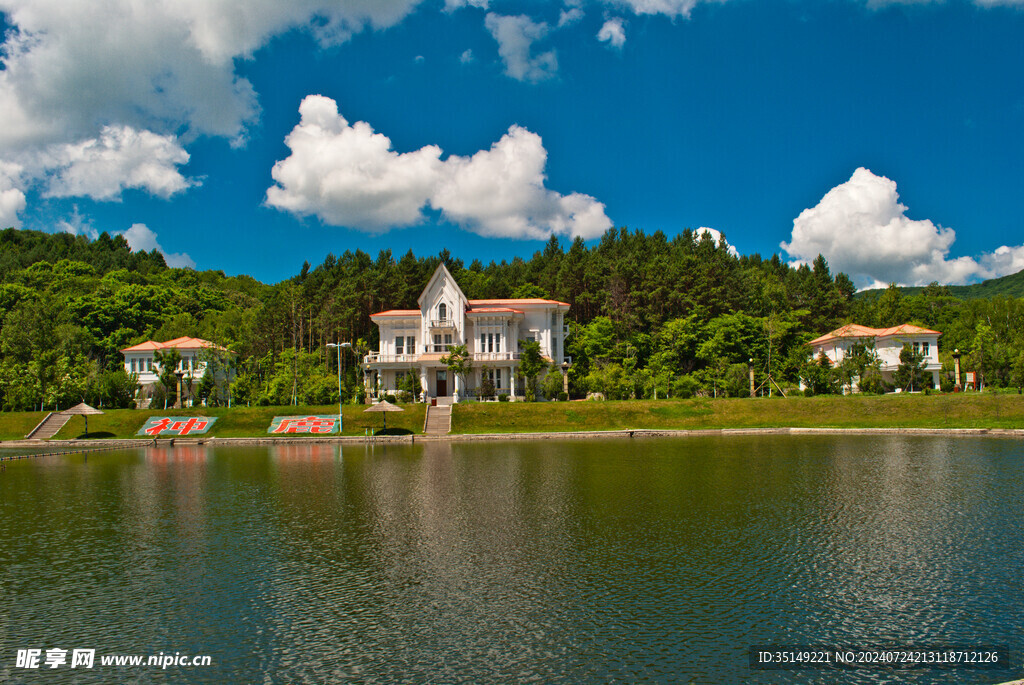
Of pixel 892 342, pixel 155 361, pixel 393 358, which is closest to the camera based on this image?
pixel 393 358

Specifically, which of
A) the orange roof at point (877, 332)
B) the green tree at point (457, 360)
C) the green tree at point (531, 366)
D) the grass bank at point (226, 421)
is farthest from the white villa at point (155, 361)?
the orange roof at point (877, 332)

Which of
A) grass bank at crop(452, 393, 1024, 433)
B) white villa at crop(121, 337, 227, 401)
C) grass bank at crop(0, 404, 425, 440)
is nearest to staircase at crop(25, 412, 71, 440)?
grass bank at crop(0, 404, 425, 440)

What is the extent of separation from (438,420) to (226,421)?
17.0 m

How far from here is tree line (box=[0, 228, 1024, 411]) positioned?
188 ft

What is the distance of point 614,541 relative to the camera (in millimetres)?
15594

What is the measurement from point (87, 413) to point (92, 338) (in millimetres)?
37708

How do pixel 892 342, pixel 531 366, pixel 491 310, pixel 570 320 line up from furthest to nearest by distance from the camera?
pixel 570 320 < pixel 892 342 < pixel 491 310 < pixel 531 366

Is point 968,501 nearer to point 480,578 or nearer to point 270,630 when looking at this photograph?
point 480,578

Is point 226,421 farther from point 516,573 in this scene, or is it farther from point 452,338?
point 516,573

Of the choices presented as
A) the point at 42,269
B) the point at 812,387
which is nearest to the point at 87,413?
the point at 812,387

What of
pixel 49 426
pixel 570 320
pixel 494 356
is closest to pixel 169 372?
pixel 49 426

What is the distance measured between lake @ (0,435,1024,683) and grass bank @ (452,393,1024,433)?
20.8 meters

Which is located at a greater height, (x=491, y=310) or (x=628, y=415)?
(x=491, y=310)

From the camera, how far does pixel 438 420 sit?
49125mm
